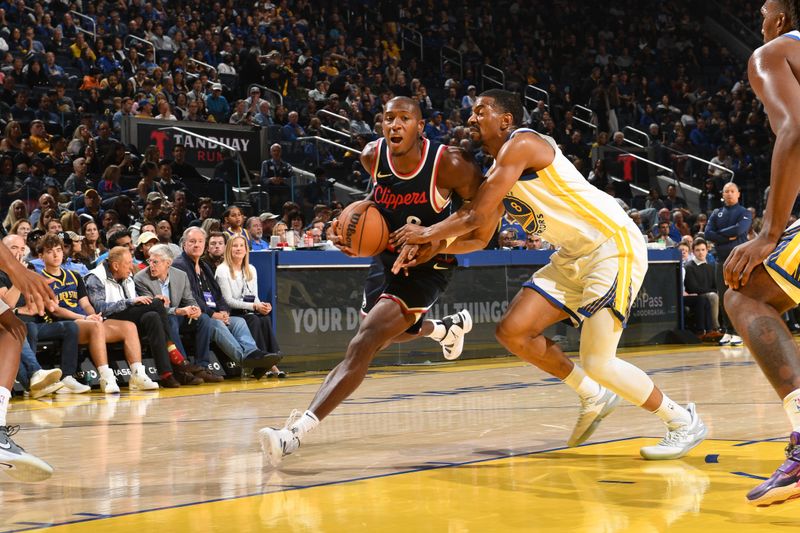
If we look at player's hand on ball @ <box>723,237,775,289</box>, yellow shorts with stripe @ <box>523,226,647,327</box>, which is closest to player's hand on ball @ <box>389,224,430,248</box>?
yellow shorts with stripe @ <box>523,226,647,327</box>

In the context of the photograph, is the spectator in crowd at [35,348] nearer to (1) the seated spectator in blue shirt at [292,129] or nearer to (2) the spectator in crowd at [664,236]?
(1) the seated spectator in blue shirt at [292,129]

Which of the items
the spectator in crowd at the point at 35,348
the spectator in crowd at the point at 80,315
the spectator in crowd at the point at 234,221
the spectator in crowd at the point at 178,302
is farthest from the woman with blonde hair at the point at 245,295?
the spectator in crowd at the point at 35,348

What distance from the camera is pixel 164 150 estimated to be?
1580 cm

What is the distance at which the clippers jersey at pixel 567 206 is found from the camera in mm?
5387

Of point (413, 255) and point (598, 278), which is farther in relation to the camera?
point (598, 278)

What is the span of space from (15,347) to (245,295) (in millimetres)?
5708

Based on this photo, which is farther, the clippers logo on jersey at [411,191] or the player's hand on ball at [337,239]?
the clippers logo on jersey at [411,191]

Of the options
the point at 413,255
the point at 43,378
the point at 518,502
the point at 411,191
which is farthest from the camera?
the point at 43,378

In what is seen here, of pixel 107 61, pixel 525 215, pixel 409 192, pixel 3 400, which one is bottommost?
pixel 3 400

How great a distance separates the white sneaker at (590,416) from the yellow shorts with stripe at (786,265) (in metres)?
1.94

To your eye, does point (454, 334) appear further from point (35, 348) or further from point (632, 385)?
point (35, 348)

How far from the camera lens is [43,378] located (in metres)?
8.78

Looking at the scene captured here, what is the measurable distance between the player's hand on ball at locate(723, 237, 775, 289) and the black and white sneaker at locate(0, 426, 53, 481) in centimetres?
295

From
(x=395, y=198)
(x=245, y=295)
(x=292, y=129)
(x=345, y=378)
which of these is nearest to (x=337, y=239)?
(x=395, y=198)
